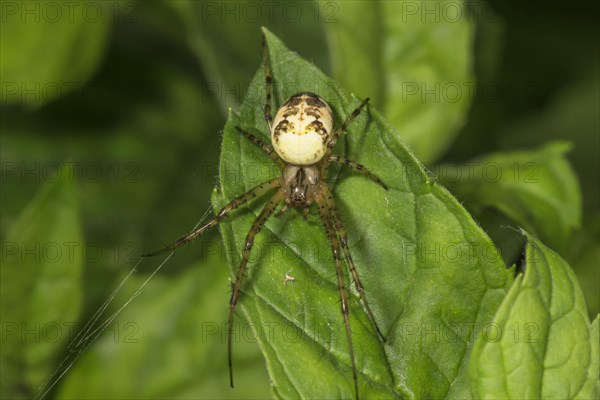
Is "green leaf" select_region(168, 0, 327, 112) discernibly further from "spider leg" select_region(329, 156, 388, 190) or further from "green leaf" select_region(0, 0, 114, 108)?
"spider leg" select_region(329, 156, 388, 190)

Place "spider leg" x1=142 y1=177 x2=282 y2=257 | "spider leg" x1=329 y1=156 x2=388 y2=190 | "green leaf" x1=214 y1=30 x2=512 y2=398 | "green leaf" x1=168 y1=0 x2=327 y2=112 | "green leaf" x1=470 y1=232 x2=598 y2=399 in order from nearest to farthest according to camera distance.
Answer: "green leaf" x1=470 y1=232 x2=598 y2=399 < "green leaf" x1=214 y1=30 x2=512 y2=398 < "spider leg" x1=329 y1=156 x2=388 y2=190 < "spider leg" x1=142 y1=177 x2=282 y2=257 < "green leaf" x1=168 y1=0 x2=327 y2=112

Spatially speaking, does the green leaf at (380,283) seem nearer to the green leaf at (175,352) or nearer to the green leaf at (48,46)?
the green leaf at (175,352)

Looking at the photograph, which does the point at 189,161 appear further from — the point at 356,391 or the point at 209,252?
the point at 356,391

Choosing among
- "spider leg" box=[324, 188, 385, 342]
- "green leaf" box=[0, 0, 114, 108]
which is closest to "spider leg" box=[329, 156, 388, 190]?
"spider leg" box=[324, 188, 385, 342]

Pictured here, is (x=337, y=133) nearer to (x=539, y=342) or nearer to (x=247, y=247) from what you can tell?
(x=247, y=247)

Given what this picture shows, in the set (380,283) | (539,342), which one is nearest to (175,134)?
(380,283)

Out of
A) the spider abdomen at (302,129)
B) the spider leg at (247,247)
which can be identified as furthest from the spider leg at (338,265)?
the spider abdomen at (302,129)
